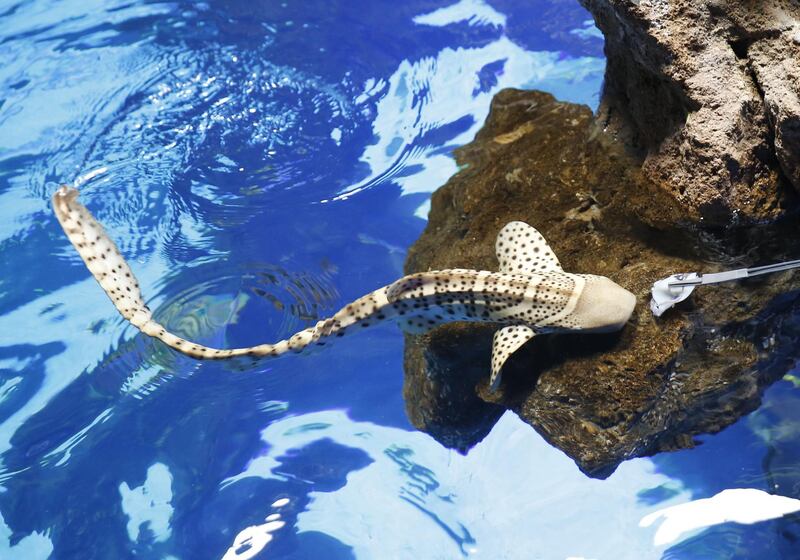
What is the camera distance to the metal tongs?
13.3ft

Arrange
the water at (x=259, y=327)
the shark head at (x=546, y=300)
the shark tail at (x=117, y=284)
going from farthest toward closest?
the water at (x=259, y=327) → the shark tail at (x=117, y=284) → the shark head at (x=546, y=300)

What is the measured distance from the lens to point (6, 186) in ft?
24.6

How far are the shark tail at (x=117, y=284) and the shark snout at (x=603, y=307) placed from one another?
6.15ft

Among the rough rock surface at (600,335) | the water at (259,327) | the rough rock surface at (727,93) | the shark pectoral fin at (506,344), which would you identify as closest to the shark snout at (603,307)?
the rough rock surface at (600,335)

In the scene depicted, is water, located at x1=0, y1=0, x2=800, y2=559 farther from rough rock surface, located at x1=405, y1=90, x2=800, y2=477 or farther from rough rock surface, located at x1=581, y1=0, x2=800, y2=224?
rough rock surface, located at x1=581, y1=0, x2=800, y2=224

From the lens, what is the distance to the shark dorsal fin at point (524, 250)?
185 inches

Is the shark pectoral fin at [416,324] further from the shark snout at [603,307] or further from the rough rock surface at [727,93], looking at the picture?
the rough rock surface at [727,93]

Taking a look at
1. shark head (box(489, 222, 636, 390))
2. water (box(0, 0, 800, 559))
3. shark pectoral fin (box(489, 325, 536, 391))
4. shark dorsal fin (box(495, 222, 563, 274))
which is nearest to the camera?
shark head (box(489, 222, 636, 390))

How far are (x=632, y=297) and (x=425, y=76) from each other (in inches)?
195

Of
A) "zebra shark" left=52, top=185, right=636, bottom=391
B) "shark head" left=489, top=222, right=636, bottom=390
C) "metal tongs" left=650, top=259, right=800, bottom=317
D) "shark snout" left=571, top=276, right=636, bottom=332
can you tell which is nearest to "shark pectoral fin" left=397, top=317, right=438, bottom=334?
"zebra shark" left=52, top=185, right=636, bottom=391

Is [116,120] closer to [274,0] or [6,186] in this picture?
[6,186]

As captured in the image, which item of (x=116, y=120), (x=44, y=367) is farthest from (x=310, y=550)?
(x=116, y=120)

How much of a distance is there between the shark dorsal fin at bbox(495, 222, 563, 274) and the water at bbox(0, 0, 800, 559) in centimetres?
243

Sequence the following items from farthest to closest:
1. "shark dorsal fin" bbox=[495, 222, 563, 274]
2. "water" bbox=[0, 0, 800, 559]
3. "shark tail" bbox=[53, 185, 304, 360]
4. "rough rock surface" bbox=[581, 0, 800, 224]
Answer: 1. "water" bbox=[0, 0, 800, 559]
2. "shark tail" bbox=[53, 185, 304, 360]
3. "shark dorsal fin" bbox=[495, 222, 563, 274]
4. "rough rock surface" bbox=[581, 0, 800, 224]
